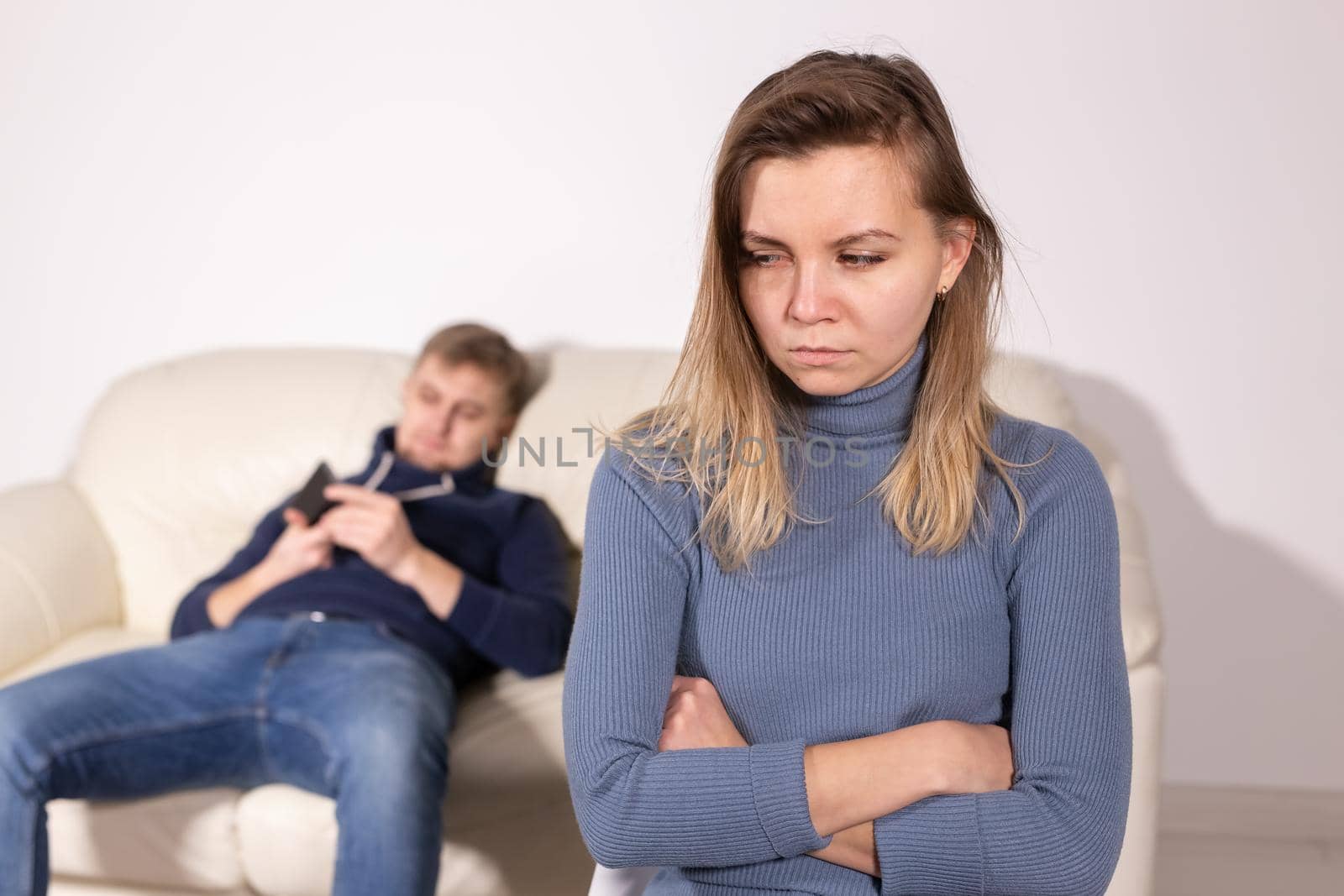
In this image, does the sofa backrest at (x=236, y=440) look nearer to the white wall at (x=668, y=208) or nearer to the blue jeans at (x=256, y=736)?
the white wall at (x=668, y=208)

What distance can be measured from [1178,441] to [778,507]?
1554 millimetres

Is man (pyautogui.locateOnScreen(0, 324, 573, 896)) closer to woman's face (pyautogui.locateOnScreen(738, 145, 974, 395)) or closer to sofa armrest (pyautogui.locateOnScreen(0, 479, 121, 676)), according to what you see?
sofa armrest (pyautogui.locateOnScreen(0, 479, 121, 676))

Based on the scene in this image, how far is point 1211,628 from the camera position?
98.9 inches

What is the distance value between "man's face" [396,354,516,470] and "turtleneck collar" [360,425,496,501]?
0.6 inches

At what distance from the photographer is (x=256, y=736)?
189 centimetres

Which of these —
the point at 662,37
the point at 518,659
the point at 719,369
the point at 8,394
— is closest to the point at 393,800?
the point at 518,659

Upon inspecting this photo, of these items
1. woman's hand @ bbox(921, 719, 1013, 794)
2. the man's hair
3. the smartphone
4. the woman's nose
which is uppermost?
the woman's nose

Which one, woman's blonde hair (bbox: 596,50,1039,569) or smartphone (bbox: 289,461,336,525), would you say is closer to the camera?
woman's blonde hair (bbox: 596,50,1039,569)

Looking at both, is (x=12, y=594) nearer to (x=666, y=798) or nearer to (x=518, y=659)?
(x=518, y=659)

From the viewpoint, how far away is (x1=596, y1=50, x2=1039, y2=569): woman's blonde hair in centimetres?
110

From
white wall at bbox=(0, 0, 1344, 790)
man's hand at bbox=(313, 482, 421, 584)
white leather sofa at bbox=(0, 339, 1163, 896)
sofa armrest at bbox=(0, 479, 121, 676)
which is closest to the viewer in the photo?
white leather sofa at bbox=(0, 339, 1163, 896)

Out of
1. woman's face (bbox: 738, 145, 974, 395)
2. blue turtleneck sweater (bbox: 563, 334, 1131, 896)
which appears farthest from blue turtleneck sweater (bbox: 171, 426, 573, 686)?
woman's face (bbox: 738, 145, 974, 395)

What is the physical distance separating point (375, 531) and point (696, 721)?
1051 millimetres

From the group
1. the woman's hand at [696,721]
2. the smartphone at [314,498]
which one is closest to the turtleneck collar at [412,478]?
the smartphone at [314,498]
